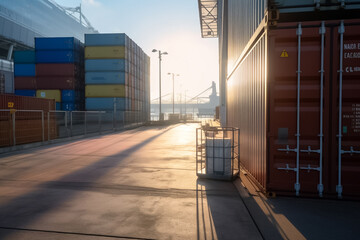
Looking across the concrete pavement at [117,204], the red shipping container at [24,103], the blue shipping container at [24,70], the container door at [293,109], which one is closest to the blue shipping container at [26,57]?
the blue shipping container at [24,70]

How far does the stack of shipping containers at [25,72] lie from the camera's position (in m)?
23.8

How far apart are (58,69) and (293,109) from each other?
77.5 feet

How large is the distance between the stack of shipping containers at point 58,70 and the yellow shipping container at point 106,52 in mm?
1443

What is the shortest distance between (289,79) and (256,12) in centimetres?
203

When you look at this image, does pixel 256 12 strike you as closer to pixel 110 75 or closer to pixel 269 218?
pixel 269 218

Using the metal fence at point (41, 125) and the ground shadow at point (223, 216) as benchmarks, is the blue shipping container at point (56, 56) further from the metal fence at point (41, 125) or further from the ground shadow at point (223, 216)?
the ground shadow at point (223, 216)

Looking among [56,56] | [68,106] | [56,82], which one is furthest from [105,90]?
[56,56]

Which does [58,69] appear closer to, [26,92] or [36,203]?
[26,92]

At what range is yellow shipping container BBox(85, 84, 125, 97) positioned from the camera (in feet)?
80.0

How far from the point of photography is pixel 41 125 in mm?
12195

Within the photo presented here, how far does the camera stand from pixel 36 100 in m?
11.9

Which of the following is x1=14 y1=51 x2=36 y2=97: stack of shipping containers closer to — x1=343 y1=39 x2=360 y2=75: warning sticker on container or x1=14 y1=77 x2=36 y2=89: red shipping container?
x1=14 y1=77 x2=36 y2=89: red shipping container

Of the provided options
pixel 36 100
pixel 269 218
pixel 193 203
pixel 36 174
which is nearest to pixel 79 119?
pixel 36 100

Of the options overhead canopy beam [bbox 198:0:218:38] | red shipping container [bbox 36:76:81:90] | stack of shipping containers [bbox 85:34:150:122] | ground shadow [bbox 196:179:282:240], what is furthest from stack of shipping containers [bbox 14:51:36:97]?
ground shadow [bbox 196:179:282:240]
